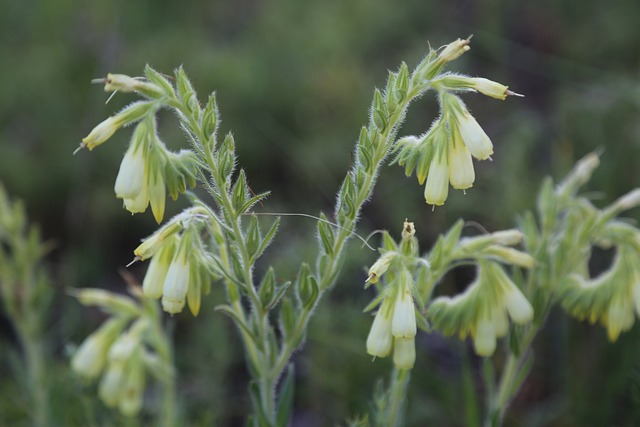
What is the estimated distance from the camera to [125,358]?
8.71 feet

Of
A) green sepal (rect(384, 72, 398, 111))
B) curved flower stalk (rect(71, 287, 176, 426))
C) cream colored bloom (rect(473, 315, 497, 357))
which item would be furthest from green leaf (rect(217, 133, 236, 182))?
curved flower stalk (rect(71, 287, 176, 426))

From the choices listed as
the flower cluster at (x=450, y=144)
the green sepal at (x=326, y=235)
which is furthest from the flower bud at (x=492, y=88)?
the green sepal at (x=326, y=235)

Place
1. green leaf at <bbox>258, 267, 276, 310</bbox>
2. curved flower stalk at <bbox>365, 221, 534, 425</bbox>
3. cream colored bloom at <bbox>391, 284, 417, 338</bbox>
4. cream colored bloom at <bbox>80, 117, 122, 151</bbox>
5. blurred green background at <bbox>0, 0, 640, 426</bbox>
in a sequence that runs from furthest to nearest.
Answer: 1. blurred green background at <bbox>0, 0, 640, 426</bbox>
2. curved flower stalk at <bbox>365, 221, 534, 425</bbox>
3. green leaf at <bbox>258, 267, 276, 310</bbox>
4. cream colored bloom at <bbox>391, 284, 417, 338</bbox>
5. cream colored bloom at <bbox>80, 117, 122, 151</bbox>

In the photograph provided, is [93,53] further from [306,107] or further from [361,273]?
[361,273]

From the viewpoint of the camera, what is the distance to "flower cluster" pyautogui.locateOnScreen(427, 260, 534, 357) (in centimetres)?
217

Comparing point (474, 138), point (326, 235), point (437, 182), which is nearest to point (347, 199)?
point (326, 235)

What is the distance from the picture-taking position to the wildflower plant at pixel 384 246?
5.89ft

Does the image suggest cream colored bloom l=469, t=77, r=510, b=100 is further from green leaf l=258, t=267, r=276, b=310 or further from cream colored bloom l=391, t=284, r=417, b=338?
green leaf l=258, t=267, r=276, b=310

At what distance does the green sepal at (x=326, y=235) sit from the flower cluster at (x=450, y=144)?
0.81 ft

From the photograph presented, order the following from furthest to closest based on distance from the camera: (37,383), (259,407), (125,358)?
(37,383) < (125,358) < (259,407)

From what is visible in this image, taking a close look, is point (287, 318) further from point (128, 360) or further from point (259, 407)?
point (128, 360)

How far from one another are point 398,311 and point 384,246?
22 centimetres

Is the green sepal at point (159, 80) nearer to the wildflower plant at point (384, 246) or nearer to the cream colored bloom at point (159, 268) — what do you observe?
the wildflower plant at point (384, 246)

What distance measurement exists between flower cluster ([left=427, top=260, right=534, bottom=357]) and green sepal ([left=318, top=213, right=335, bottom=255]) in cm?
43
